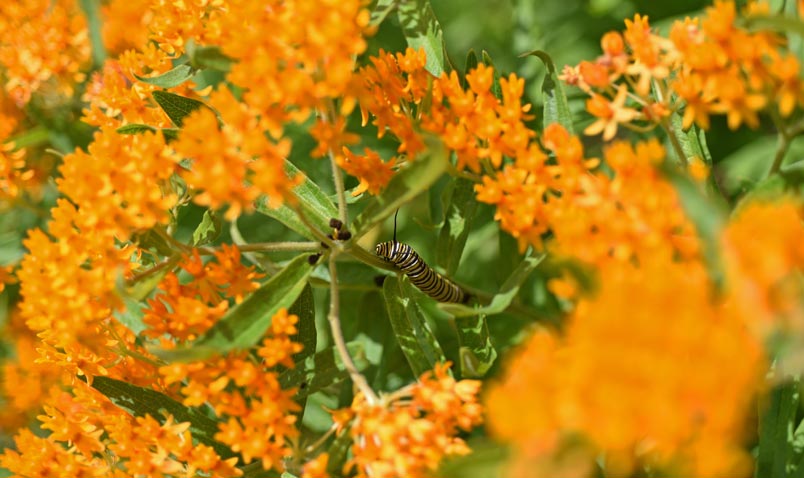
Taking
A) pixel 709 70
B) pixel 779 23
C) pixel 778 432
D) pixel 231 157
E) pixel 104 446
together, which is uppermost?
pixel 231 157

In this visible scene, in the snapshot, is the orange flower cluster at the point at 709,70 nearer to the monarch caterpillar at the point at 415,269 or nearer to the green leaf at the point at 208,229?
the monarch caterpillar at the point at 415,269

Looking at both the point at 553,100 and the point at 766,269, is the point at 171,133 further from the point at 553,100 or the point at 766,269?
the point at 766,269

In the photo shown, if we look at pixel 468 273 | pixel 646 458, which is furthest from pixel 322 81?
pixel 468 273

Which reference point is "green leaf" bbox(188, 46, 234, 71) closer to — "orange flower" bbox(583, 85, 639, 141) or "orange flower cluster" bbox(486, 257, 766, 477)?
"orange flower" bbox(583, 85, 639, 141)

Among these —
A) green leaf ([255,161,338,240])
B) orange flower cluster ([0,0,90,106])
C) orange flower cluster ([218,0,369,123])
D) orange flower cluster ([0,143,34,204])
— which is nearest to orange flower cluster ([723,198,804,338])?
orange flower cluster ([218,0,369,123])

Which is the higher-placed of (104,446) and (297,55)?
(297,55)

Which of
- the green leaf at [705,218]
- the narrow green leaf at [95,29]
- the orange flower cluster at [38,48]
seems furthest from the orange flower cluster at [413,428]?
the orange flower cluster at [38,48]

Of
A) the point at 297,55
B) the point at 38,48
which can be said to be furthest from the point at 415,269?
the point at 38,48

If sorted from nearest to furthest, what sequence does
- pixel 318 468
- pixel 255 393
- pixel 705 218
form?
pixel 705 218, pixel 318 468, pixel 255 393
